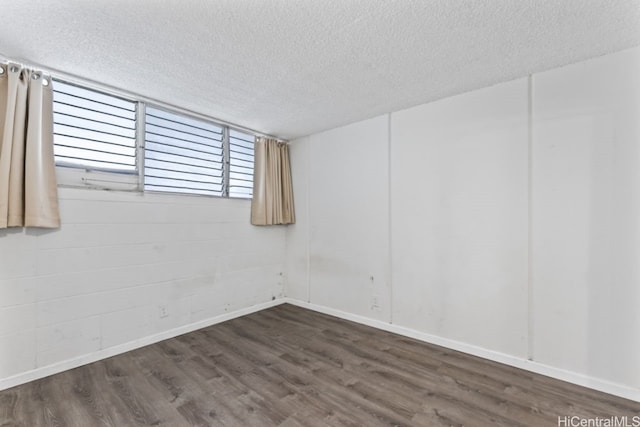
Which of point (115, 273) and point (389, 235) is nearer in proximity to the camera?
point (115, 273)

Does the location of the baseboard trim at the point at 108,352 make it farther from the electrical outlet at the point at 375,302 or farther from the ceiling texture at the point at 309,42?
the ceiling texture at the point at 309,42

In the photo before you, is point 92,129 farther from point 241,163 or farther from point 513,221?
point 513,221

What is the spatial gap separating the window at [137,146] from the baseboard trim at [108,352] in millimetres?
1435

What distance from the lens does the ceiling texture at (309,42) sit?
154cm

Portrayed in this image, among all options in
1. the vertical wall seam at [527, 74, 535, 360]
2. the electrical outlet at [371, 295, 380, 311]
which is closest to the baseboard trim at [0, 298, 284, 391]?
the electrical outlet at [371, 295, 380, 311]

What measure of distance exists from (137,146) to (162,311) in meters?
1.65

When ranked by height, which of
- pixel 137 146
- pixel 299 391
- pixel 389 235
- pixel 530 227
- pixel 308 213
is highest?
pixel 137 146

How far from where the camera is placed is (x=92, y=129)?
7.95ft

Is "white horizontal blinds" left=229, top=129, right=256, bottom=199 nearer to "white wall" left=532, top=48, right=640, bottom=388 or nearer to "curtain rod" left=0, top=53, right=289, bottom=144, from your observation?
→ "curtain rod" left=0, top=53, right=289, bottom=144

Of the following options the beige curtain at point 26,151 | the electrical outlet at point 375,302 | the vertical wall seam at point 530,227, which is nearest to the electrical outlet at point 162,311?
the beige curtain at point 26,151

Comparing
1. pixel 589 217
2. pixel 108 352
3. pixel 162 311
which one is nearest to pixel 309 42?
pixel 589 217

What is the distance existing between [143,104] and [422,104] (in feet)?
9.03

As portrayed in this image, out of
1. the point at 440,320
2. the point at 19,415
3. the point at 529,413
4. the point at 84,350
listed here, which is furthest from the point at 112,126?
the point at 529,413

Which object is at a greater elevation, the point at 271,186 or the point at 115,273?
the point at 271,186
